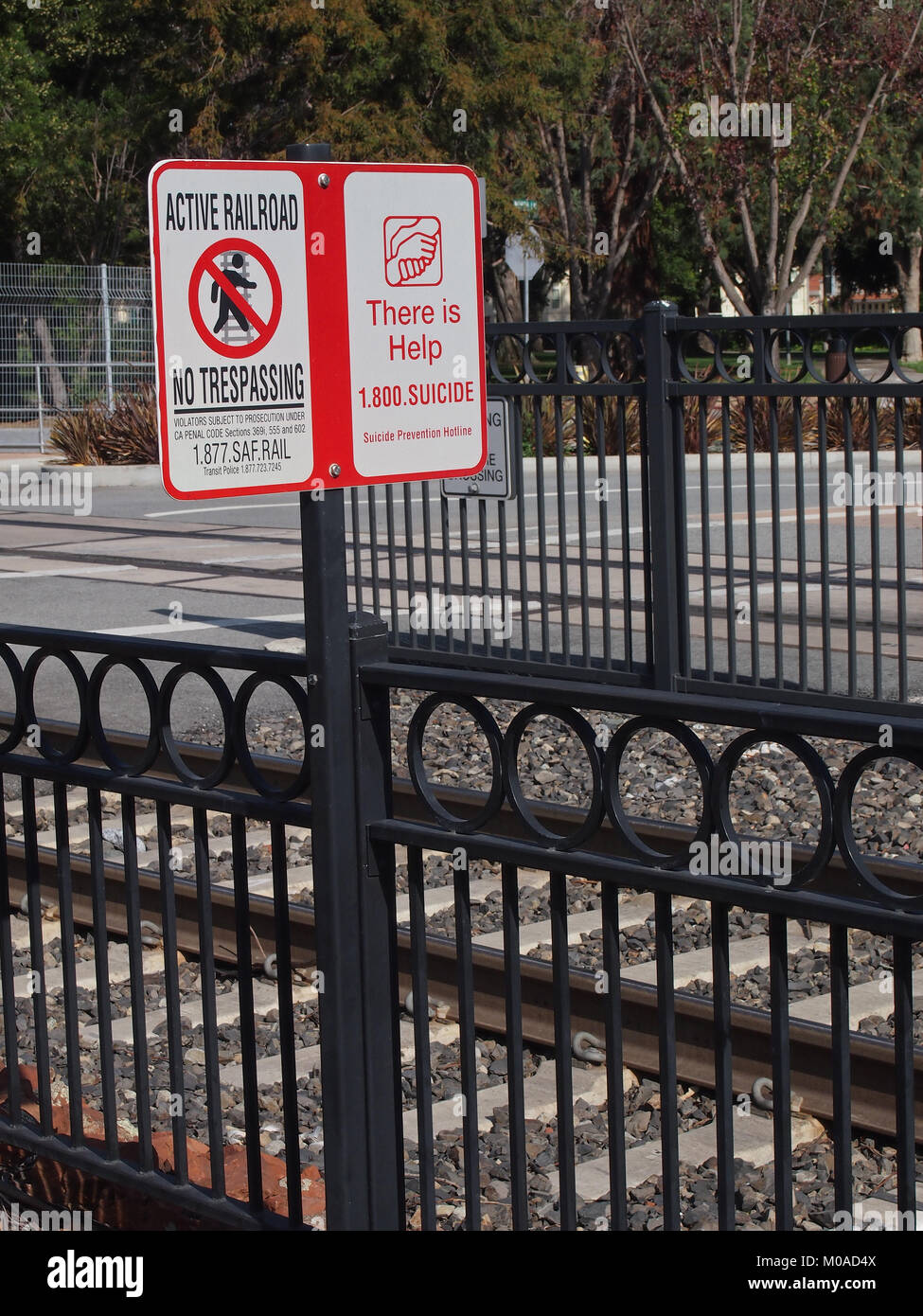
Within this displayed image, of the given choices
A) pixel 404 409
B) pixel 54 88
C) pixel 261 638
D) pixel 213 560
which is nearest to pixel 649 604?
pixel 261 638

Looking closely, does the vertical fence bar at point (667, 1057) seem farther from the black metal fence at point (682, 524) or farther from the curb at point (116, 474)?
the curb at point (116, 474)

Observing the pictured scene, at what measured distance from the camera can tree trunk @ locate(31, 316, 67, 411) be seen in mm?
26219

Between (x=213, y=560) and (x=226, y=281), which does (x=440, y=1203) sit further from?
(x=213, y=560)

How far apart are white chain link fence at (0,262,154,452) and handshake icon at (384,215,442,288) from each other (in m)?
22.6

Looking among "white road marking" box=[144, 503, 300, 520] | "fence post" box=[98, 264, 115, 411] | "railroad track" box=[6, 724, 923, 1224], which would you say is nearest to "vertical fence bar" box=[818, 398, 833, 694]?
"railroad track" box=[6, 724, 923, 1224]

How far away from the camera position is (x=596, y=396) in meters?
7.89

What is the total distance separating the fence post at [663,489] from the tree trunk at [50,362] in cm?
1953

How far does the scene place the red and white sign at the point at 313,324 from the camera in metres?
2.77

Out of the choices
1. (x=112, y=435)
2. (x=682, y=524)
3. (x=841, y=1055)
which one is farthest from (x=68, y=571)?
(x=841, y=1055)

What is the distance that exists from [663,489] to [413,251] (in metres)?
4.76

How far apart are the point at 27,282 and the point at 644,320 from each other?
66.2 ft

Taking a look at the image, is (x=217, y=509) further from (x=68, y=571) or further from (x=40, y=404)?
(x=40, y=404)

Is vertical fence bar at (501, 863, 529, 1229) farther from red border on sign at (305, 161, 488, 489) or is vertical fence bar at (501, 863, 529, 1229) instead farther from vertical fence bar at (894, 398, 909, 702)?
vertical fence bar at (894, 398, 909, 702)

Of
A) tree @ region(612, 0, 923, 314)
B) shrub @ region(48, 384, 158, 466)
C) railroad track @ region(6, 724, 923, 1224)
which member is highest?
tree @ region(612, 0, 923, 314)
